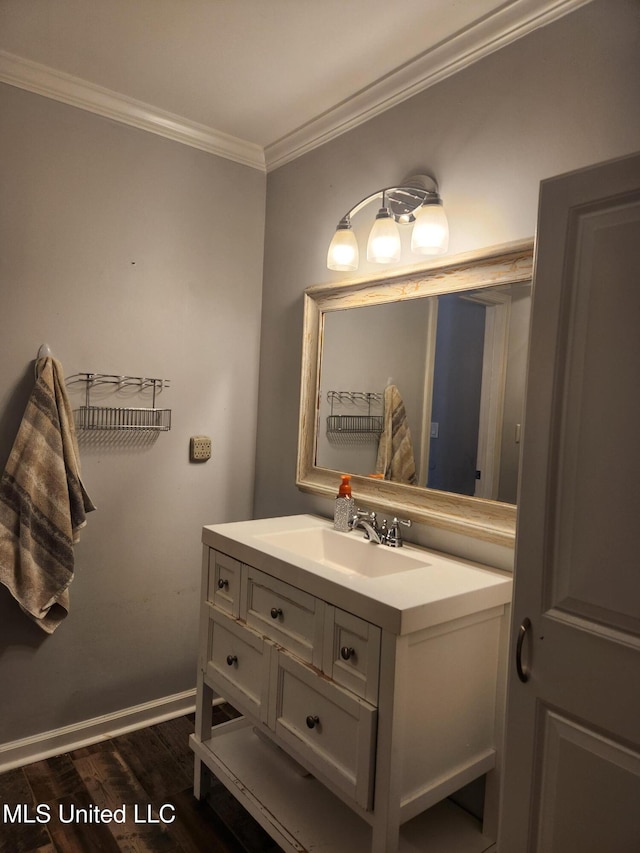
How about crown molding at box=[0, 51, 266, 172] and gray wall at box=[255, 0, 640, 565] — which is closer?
gray wall at box=[255, 0, 640, 565]

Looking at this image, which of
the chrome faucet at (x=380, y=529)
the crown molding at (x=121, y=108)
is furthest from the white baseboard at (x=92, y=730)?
the crown molding at (x=121, y=108)

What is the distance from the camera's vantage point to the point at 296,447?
2438 millimetres

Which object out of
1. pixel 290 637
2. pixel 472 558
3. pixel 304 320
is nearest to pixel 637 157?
pixel 472 558

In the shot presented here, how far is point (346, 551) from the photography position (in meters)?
1.99

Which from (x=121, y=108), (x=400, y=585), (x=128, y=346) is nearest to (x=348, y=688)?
(x=400, y=585)

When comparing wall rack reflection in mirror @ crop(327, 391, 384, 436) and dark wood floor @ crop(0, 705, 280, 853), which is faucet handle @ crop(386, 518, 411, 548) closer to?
wall rack reflection in mirror @ crop(327, 391, 384, 436)

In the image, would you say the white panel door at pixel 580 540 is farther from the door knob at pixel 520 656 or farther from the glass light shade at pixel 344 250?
the glass light shade at pixel 344 250

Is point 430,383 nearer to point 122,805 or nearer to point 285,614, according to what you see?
point 285,614

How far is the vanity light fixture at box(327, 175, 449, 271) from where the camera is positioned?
5.85ft

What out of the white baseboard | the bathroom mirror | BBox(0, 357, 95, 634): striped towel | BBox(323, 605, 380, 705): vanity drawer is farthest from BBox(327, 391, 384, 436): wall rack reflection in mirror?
the white baseboard

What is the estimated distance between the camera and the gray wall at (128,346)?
6.81 ft

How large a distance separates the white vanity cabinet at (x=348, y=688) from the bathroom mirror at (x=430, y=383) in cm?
28

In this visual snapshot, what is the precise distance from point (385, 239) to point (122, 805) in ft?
6.64

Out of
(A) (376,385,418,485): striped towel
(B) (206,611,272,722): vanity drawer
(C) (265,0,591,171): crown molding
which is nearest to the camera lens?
(C) (265,0,591,171): crown molding
